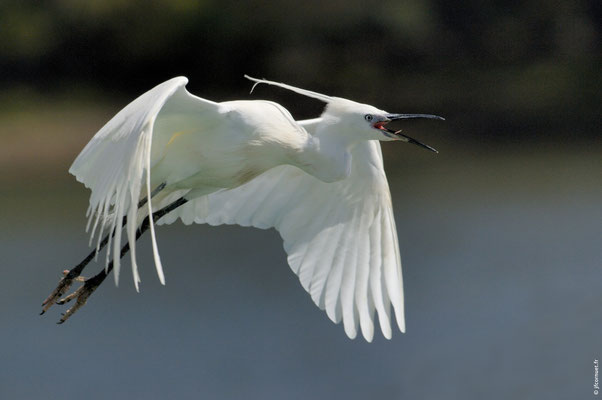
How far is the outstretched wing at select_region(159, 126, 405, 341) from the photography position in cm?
436

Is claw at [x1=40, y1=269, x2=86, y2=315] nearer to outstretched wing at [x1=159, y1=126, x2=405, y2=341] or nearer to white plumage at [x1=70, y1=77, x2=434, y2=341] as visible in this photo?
white plumage at [x1=70, y1=77, x2=434, y2=341]

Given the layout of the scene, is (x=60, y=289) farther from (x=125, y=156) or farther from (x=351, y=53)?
(x=351, y=53)

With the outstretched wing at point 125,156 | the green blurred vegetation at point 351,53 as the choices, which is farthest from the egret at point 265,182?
the green blurred vegetation at point 351,53

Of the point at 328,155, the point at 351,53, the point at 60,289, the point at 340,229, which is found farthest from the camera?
the point at 351,53

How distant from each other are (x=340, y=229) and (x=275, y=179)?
1.06ft

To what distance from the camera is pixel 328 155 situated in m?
3.95

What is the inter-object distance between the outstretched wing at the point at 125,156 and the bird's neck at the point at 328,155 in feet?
1.38

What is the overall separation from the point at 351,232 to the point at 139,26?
7.23m

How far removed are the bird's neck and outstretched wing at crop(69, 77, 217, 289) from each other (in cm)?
42

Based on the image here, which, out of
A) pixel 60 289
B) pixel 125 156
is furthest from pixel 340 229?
pixel 125 156

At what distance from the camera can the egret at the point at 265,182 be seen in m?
3.41

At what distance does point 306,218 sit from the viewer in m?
4.48

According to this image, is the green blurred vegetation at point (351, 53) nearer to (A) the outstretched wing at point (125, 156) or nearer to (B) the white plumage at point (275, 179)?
(B) the white plumage at point (275, 179)

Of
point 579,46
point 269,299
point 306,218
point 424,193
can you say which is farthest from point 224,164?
point 579,46
